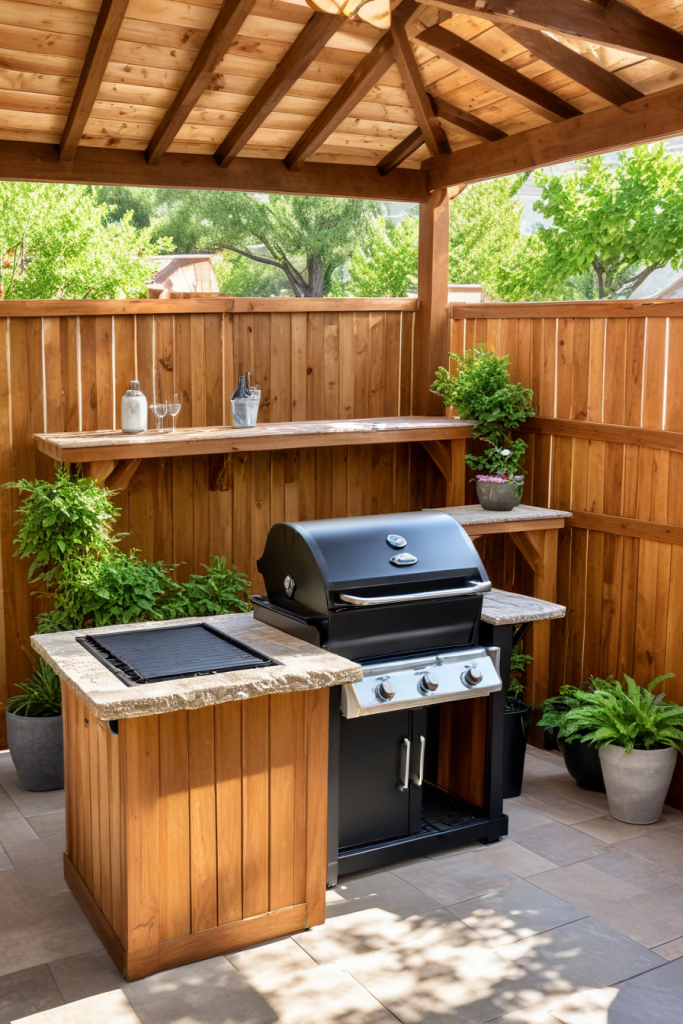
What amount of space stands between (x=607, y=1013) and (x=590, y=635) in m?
2.39

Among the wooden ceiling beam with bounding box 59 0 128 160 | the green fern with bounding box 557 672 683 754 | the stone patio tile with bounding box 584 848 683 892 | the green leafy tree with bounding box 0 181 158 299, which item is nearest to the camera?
the stone patio tile with bounding box 584 848 683 892

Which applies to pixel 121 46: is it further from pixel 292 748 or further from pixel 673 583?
pixel 673 583

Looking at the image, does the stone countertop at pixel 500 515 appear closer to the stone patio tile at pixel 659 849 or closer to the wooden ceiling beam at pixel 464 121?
the stone patio tile at pixel 659 849

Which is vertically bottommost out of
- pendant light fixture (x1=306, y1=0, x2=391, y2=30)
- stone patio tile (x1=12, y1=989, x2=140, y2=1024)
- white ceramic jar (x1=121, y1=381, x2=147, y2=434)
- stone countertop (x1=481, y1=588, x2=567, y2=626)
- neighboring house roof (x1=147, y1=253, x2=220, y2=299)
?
stone patio tile (x1=12, y1=989, x2=140, y2=1024)

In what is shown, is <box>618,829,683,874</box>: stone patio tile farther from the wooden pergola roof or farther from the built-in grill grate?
the wooden pergola roof

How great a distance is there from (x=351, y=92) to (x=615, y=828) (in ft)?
12.2

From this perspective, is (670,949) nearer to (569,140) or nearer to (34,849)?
(34,849)

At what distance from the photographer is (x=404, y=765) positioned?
3.81m

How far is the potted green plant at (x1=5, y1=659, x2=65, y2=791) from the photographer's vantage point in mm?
4527

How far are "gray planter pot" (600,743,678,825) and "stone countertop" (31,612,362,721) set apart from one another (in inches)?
63.7

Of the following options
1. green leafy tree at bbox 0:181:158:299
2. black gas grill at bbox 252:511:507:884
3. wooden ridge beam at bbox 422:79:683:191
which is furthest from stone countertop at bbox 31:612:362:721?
green leafy tree at bbox 0:181:158:299

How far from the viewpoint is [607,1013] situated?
9.51ft

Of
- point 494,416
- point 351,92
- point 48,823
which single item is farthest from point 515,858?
point 351,92

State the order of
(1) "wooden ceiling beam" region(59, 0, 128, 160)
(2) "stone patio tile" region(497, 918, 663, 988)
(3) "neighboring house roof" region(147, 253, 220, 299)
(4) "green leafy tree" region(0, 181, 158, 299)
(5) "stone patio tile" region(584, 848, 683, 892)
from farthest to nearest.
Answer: (3) "neighboring house roof" region(147, 253, 220, 299) → (4) "green leafy tree" region(0, 181, 158, 299) → (1) "wooden ceiling beam" region(59, 0, 128, 160) → (5) "stone patio tile" region(584, 848, 683, 892) → (2) "stone patio tile" region(497, 918, 663, 988)
